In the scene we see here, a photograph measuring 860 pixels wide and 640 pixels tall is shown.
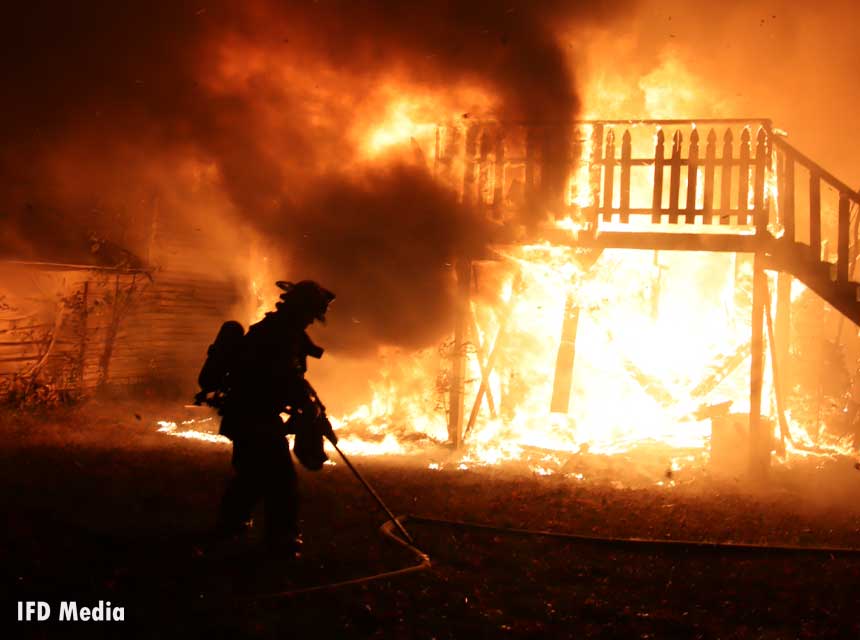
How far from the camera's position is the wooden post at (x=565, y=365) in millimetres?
10461

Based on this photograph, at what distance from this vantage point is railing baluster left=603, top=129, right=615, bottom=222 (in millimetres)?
9891

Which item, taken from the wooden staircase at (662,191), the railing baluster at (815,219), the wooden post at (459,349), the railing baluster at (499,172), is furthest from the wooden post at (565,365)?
the railing baluster at (815,219)

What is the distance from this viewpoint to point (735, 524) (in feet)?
22.6

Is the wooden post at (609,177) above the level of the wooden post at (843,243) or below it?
above

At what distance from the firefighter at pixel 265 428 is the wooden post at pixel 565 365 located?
568 centimetres

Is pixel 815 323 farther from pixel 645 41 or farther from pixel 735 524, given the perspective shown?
pixel 735 524

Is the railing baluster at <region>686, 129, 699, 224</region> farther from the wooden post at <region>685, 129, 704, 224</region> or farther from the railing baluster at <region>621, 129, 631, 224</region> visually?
the railing baluster at <region>621, 129, 631, 224</region>

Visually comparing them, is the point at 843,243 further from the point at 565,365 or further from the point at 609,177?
the point at 565,365

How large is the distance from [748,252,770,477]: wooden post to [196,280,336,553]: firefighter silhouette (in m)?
6.39

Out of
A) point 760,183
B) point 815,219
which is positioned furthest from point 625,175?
point 815,219

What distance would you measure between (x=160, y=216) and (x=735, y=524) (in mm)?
13178

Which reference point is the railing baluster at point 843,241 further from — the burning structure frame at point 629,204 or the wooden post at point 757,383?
the wooden post at point 757,383

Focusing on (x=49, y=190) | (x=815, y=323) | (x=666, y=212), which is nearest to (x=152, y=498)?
(x=666, y=212)

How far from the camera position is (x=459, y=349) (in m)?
10.5
